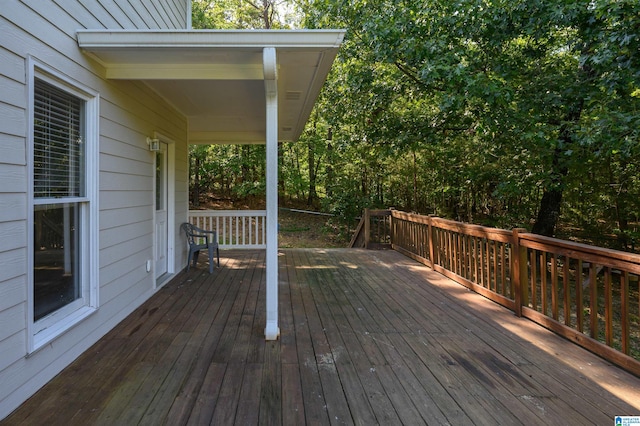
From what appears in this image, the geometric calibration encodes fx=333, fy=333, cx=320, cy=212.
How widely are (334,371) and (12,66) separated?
2.56 meters

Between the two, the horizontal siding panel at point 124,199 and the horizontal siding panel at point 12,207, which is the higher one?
the horizontal siding panel at point 124,199

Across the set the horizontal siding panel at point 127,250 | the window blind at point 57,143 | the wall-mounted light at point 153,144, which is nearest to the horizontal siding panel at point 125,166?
the wall-mounted light at point 153,144

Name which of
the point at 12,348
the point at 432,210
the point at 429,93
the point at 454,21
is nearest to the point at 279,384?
the point at 12,348

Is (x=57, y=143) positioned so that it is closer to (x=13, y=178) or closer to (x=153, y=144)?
(x=13, y=178)

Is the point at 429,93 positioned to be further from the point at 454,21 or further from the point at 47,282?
the point at 47,282

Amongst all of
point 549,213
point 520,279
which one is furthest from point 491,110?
point 549,213

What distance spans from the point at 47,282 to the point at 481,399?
2.76 meters

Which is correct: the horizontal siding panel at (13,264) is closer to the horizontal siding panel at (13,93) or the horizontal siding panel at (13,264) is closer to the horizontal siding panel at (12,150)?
the horizontal siding panel at (12,150)

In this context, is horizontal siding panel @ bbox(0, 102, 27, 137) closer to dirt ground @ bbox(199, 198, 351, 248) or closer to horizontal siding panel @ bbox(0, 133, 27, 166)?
horizontal siding panel @ bbox(0, 133, 27, 166)

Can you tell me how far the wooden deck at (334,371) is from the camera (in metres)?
1.77

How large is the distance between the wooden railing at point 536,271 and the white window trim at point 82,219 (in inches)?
128

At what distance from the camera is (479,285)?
390cm

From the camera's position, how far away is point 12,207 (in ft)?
5.87

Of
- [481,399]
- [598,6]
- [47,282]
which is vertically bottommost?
[481,399]
